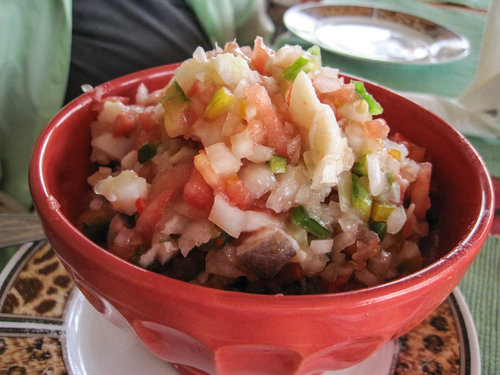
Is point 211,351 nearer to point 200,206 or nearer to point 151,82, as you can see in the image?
point 200,206

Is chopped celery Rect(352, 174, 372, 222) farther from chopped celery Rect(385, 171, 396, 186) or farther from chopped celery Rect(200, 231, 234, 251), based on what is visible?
chopped celery Rect(200, 231, 234, 251)

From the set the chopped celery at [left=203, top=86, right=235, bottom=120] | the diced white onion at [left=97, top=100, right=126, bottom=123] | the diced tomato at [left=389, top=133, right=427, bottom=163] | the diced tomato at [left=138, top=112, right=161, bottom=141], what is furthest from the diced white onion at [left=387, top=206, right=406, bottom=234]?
the diced white onion at [left=97, top=100, right=126, bottom=123]

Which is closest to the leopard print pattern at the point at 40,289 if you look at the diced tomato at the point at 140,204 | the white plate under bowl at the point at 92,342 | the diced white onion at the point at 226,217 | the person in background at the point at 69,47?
the white plate under bowl at the point at 92,342

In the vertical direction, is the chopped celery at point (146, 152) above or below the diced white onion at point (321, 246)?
above

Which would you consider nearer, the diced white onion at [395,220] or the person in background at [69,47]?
the diced white onion at [395,220]

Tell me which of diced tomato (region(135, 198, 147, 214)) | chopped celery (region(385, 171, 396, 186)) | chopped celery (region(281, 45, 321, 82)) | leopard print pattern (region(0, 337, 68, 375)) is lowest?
leopard print pattern (region(0, 337, 68, 375))

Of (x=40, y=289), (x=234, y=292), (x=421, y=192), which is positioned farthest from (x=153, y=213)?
(x=421, y=192)

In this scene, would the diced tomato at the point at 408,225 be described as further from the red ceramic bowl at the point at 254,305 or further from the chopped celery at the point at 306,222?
the chopped celery at the point at 306,222
